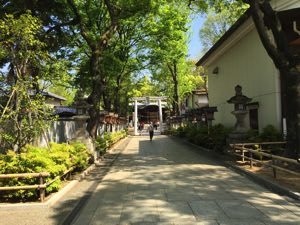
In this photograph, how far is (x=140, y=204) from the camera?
29.1ft

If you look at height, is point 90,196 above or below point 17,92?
below

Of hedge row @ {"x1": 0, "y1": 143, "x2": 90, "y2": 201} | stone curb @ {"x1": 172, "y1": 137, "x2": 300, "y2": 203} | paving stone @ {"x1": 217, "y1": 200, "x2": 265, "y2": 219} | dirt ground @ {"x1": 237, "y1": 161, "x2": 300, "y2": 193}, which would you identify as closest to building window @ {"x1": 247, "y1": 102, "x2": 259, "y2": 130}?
stone curb @ {"x1": 172, "y1": 137, "x2": 300, "y2": 203}

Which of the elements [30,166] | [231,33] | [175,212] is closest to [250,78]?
[231,33]

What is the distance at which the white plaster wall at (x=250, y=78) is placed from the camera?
58.4 ft

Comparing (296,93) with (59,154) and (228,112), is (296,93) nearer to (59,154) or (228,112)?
(59,154)

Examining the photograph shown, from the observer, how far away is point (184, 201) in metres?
9.08

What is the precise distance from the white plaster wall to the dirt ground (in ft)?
14.9

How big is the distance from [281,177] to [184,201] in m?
3.78

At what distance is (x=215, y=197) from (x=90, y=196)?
3053mm

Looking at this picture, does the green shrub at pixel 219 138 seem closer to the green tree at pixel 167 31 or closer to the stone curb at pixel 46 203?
the green tree at pixel 167 31

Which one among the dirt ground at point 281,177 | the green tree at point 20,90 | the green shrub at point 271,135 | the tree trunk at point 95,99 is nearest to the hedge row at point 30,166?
the green tree at point 20,90

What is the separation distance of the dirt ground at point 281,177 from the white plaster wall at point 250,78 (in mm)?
4541

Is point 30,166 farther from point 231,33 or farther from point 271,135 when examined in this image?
point 231,33

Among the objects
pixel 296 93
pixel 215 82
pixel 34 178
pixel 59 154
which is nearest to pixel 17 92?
pixel 59 154
